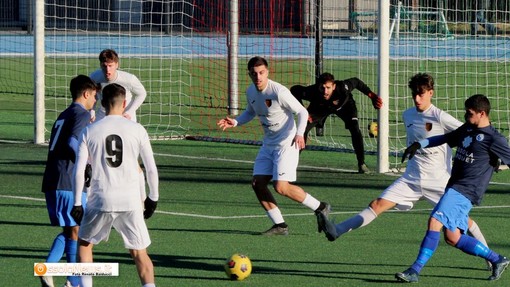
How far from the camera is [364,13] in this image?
29547mm

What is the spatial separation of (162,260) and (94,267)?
2.31m

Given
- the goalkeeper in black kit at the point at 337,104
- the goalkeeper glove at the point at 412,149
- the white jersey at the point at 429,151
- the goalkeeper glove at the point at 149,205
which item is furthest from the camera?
the goalkeeper in black kit at the point at 337,104

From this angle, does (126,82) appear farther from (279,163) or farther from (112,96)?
(112,96)

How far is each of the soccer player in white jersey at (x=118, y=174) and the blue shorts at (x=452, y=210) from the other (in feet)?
9.29

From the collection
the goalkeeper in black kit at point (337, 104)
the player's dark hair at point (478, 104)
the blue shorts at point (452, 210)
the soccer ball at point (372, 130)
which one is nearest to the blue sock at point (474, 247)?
the blue shorts at point (452, 210)

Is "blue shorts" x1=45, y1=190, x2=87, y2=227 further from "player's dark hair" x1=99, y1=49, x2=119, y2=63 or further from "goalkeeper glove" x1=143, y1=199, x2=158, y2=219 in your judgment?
"player's dark hair" x1=99, y1=49, x2=119, y2=63

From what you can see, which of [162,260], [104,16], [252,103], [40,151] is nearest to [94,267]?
[162,260]

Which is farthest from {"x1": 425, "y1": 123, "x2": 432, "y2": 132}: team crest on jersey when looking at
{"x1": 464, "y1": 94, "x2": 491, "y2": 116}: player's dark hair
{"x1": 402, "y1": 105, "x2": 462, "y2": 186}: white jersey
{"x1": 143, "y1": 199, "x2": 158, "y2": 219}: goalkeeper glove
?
{"x1": 143, "y1": 199, "x2": 158, "y2": 219}: goalkeeper glove

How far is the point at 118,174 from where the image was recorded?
8.95 meters

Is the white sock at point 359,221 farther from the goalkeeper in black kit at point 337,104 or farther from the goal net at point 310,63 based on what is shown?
the goal net at point 310,63

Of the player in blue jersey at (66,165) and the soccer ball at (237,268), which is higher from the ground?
the player in blue jersey at (66,165)

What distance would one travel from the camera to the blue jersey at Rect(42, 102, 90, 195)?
10086 mm

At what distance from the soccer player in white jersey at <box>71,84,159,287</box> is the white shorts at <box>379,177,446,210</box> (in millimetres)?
3244

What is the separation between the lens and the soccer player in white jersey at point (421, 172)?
11516 mm
